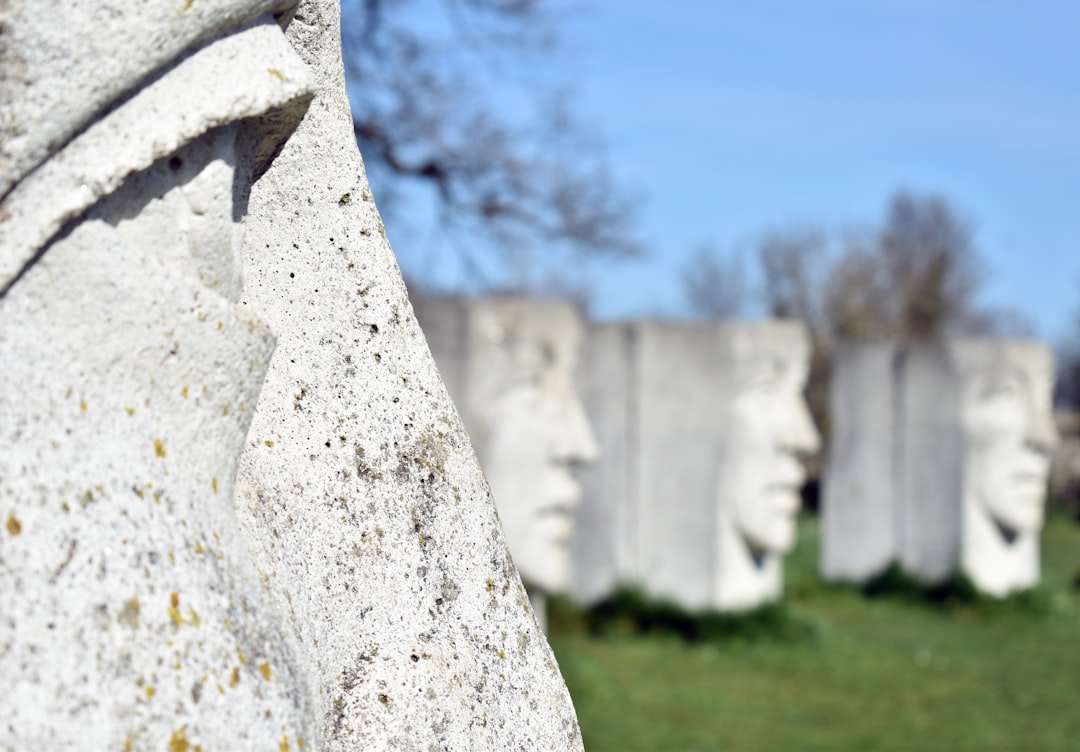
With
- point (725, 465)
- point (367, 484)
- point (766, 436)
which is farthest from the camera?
point (725, 465)

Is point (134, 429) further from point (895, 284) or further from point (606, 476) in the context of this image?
point (895, 284)

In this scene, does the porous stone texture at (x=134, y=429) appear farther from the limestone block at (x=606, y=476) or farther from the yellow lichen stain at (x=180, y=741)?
the limestone block at (x=606, y=476)

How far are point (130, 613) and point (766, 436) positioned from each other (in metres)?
8.46

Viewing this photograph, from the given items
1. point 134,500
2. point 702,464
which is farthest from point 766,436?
point 134,500

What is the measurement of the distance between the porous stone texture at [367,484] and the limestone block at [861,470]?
1073 cm

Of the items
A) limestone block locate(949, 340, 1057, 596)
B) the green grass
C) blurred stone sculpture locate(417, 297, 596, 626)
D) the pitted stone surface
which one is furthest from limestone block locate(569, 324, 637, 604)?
the pitted stone surface

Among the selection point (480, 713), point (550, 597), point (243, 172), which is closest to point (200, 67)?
point (243, 172)

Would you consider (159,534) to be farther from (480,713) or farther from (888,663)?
(888,663)

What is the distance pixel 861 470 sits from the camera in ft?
39.5

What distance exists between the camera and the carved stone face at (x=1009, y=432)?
11.0 metres

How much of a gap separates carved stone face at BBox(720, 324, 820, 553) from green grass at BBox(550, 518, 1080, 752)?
0.67 meters

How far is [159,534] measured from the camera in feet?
3.43

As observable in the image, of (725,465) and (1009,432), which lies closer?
(725,465)

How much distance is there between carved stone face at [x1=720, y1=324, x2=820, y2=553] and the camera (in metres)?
9.21
